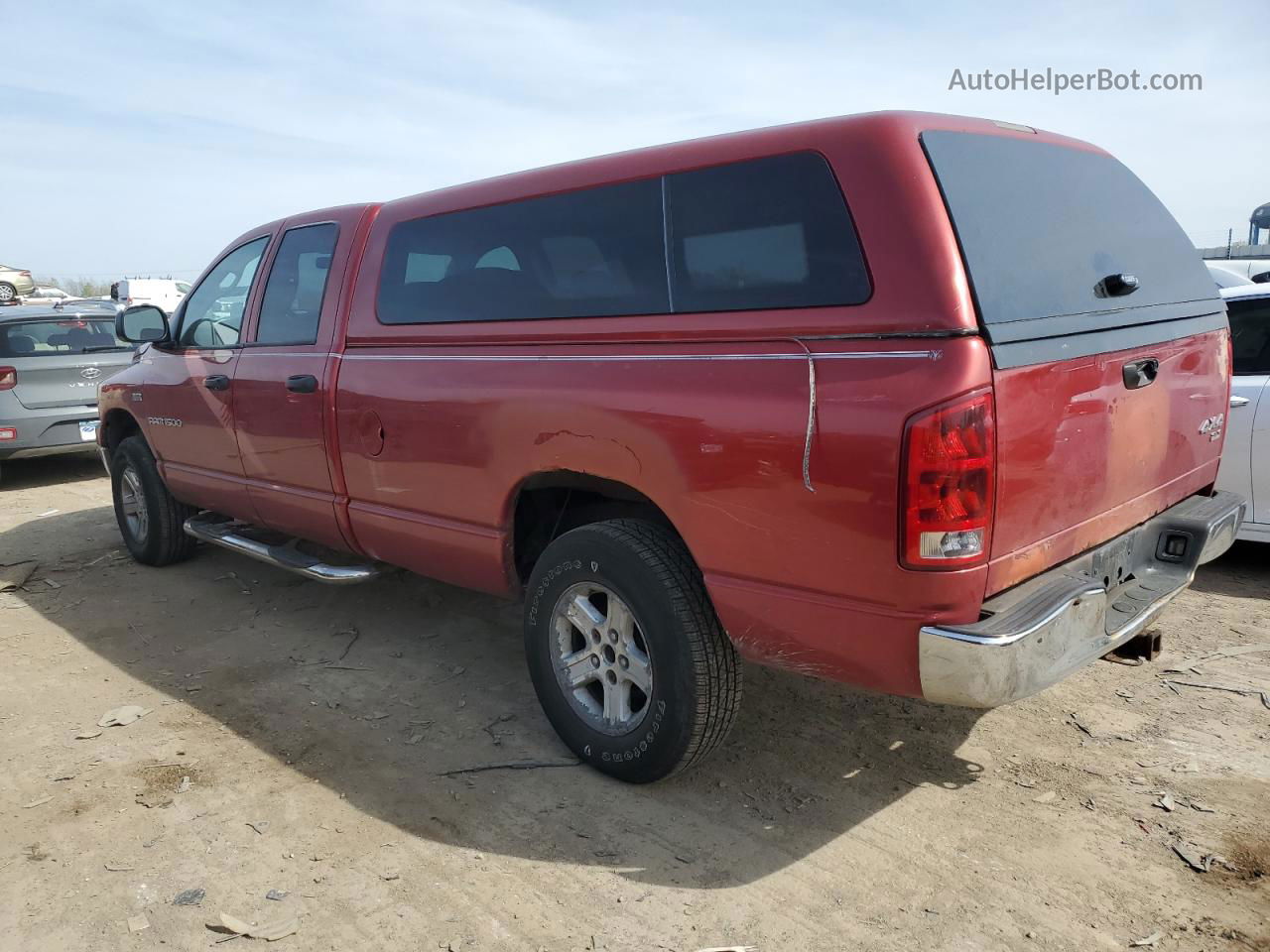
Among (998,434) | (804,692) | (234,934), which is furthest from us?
(804,692)

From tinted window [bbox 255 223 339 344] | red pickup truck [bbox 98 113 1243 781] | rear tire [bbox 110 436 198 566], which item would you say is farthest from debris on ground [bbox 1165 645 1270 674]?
rear tire [bbox 110 436 198 566]

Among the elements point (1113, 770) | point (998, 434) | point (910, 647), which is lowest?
point (1113, 770)

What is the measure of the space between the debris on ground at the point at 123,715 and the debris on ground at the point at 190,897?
53.4 inches

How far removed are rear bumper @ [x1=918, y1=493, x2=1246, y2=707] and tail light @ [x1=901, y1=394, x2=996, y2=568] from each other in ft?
0.62

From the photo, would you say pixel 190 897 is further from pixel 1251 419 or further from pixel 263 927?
pixel 1251 419

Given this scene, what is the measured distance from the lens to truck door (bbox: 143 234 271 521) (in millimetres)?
4922

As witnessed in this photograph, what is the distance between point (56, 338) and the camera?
8797 millimetres

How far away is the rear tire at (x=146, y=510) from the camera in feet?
19.0

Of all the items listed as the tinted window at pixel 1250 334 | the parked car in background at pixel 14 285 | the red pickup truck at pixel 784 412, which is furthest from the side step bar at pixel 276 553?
the parked car in background at pixel 14 285

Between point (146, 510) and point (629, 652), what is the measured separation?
4.07m

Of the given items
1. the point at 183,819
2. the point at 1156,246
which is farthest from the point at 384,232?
the point at 1156,246

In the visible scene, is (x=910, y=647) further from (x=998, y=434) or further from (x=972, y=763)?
(x=972, y=763)

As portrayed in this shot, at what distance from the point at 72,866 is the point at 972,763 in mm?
2919

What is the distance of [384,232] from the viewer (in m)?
4.10
